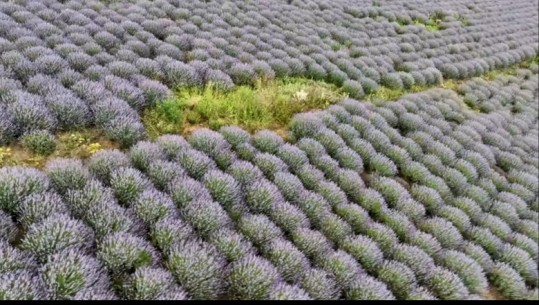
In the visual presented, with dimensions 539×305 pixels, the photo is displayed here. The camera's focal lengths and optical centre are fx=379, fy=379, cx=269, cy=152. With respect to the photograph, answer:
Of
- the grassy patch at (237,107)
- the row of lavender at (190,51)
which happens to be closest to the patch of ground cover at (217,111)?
the grassy patch at (237,107)

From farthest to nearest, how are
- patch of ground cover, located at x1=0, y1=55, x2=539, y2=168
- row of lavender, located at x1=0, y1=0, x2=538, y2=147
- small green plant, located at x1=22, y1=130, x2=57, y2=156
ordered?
1. row of lavender, located at x1=0, y1=0, x2=538, y2=147
2. patch of ground cover, located at x1=0, y1=55, x2=539, y2=168
3. small green plant, located at x1=22, y1=130, x2=57, y2=156

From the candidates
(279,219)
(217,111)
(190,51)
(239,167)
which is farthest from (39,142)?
(190,51)

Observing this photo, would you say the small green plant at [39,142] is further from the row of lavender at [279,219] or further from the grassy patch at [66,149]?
the row of lavender at [279,219]

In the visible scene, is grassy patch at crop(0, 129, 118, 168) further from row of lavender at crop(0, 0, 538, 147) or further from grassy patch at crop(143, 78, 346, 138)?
grassy patch at crop(143, 78, 346, 138)

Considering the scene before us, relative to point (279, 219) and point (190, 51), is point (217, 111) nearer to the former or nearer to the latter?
point (190, 51)

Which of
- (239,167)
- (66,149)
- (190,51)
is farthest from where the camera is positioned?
(190,51)

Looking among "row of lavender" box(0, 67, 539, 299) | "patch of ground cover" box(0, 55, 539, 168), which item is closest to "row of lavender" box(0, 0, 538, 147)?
"patch of ground cover" box(0, 55, 539, 168)
